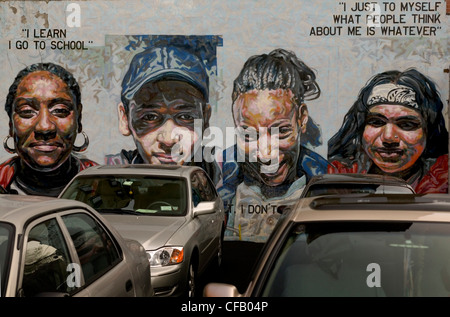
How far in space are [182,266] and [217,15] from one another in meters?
7.92

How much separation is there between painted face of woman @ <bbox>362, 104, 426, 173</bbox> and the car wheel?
22.3ft

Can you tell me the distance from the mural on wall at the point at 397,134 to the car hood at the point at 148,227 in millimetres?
6488

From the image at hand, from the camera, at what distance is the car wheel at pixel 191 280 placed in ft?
26.5

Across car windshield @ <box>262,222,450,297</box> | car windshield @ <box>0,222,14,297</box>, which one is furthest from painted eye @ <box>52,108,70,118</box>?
car windshield @ <box>262,222,450,297</box>

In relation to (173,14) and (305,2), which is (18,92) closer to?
(173,14)

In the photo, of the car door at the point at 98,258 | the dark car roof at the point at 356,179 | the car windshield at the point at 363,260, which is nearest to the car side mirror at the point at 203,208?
the dark car roof at the point at 356,179

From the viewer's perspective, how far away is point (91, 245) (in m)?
5.05

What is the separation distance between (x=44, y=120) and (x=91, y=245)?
10.3m

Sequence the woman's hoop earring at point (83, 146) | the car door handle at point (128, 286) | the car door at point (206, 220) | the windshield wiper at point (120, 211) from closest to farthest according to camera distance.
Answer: the car door handle at point (128, 286) < the windshield wiper at point (120, 211) < the car door at point (206, 220) < the woman's hoop earring at point (83, 146)

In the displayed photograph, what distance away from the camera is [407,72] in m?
14.2

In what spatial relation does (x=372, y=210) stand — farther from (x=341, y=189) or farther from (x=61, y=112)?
(x=61, y=112)

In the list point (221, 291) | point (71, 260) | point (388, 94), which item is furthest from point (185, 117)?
point (221, 291)

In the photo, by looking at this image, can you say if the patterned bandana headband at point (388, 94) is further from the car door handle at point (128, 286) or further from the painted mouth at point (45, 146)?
the car door handle at point (128, 286)
